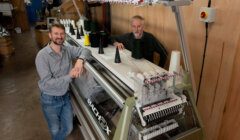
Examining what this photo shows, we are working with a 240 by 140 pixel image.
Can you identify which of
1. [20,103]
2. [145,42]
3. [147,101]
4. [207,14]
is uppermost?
[207,14]

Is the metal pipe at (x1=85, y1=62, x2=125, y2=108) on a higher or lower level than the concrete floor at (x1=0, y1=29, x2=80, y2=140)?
higher

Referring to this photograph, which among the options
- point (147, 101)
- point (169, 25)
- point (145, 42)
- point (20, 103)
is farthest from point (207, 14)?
point (20, 103)

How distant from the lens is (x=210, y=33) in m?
1.73

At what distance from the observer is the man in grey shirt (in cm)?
177

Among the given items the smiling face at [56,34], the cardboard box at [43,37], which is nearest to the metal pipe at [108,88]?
the smiling face at [56,34]

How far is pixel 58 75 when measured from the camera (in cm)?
188

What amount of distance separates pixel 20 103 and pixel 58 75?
1.81 meters

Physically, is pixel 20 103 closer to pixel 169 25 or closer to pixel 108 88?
pixel 108 88

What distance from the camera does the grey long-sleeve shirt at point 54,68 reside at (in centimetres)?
176

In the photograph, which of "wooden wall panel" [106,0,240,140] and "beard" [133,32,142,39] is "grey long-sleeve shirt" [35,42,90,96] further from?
"wooden wall panel" [106,0,240,140]

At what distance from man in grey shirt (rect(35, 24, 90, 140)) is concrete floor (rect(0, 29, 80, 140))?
1.60ft

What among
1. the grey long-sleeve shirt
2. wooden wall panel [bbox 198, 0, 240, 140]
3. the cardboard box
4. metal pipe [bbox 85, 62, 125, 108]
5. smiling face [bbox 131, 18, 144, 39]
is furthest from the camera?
the cardboard box

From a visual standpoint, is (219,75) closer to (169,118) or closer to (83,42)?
(169,118)

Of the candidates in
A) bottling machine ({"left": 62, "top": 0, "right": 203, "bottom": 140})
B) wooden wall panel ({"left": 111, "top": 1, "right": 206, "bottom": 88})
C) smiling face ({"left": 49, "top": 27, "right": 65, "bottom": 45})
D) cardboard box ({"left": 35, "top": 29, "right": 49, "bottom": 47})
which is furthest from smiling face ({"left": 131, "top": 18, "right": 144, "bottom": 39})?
cardboard box ({"left": 35, "top": 29, "right": 49, "bottom": 47})
